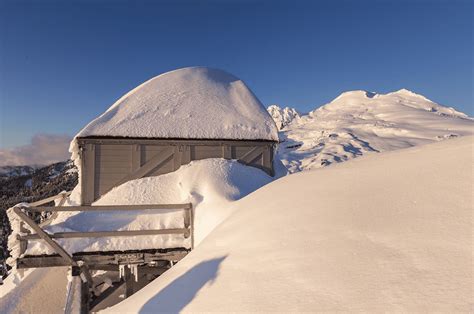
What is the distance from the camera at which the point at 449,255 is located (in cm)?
302

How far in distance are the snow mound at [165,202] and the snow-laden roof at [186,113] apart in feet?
4.64

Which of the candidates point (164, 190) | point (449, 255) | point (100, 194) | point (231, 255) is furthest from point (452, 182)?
point (100, 194)

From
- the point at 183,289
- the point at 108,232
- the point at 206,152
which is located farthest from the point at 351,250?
the point at 206,152

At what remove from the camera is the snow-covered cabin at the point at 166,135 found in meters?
11.5

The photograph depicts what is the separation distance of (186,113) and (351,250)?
33.4 feet

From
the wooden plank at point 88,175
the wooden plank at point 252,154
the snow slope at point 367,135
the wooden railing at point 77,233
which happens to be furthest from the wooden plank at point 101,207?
the snow slope at point 367,135

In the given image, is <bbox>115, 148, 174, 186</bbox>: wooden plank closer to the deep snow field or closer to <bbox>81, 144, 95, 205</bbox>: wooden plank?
<bbox>81, 144, 95, 205</bbox>: wooden plank

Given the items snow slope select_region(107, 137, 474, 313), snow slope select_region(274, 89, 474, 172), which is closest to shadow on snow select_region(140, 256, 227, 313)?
snow slope select_region(107, 137, 474, 313)

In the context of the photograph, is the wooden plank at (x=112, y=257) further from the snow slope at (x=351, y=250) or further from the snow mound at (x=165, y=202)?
the snow slope at (x=351, y=250)

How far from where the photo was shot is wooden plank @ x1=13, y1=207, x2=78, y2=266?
24.6ft

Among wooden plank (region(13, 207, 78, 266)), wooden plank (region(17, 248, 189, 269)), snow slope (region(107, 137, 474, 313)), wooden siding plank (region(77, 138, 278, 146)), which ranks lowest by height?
wooden plank (region(17, 248, 189, 269))

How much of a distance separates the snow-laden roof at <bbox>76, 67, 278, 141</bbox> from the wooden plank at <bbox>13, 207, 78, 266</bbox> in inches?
160

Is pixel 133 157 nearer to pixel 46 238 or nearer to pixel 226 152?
pixel 226 152

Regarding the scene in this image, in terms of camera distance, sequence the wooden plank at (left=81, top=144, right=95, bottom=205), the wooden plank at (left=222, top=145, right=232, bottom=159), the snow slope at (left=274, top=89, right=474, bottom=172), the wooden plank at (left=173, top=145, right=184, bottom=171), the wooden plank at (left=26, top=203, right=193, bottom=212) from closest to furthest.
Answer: the wooden plank at (left=26, top=203, right=193, bottom=212) → the wooden plank at (left=81, top=144, right=95, bottom=205) → the wooden plank at (left=173, top=145, right=184, bottom=171) → the wooden plank at (left=222, top=145, right=232, bottom=159) → the snow slope at (left=274, top=89, right=474, bottom=172)
